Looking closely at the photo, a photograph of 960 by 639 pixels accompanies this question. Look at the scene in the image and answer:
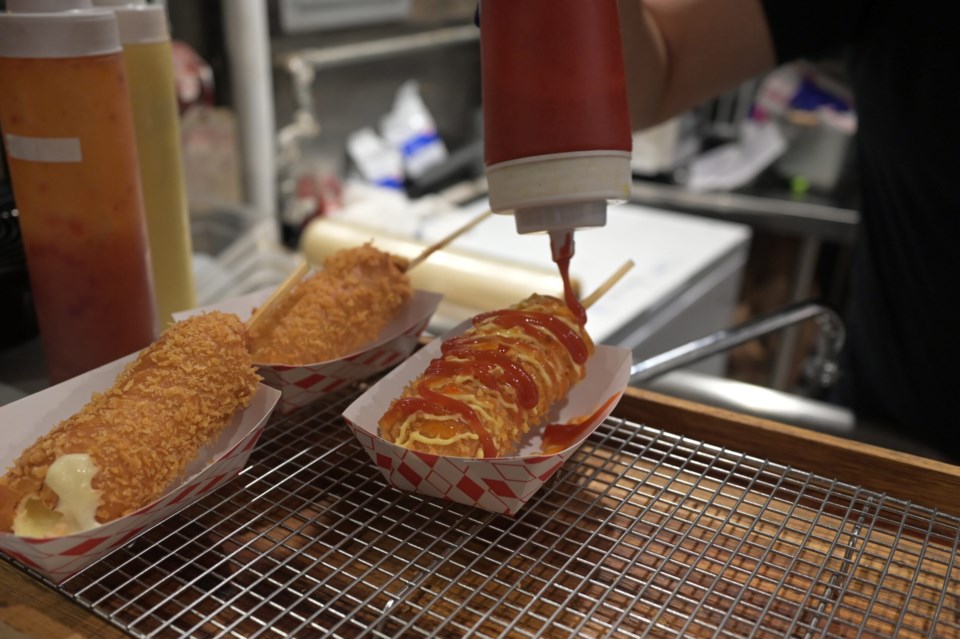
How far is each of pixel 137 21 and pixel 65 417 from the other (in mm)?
586

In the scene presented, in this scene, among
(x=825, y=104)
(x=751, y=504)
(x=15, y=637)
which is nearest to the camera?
(x=15, y=637)

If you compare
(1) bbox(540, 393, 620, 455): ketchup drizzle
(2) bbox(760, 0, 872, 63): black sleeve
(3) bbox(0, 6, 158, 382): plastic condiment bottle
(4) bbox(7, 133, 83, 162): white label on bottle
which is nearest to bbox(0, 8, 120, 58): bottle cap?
(3) bbox(0, 6, 158, 382): plastic condiment bottle

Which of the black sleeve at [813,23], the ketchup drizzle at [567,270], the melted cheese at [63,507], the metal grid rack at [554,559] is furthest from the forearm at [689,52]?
the melted cheese at [63,507]

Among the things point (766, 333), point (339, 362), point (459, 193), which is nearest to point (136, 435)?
point (339, 362)

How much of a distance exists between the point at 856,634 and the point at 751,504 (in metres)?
0.22

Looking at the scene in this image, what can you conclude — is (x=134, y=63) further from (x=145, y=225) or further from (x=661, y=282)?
(x=661, y=282)

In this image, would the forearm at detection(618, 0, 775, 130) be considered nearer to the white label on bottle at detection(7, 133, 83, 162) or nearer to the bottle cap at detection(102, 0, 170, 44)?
the bottle cap at detection(102, 0, 170, 44)

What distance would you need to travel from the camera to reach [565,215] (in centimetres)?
85

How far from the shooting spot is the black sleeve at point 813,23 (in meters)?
1.53

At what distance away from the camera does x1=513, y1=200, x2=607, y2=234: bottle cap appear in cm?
85

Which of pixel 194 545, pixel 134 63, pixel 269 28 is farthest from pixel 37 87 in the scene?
pixel 269 28

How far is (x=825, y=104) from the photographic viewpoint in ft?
10.8

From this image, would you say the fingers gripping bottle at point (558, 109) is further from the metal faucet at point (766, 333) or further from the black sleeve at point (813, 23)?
the black sleeve at point (813, 23)

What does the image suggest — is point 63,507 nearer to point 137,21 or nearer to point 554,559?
point 554,559
